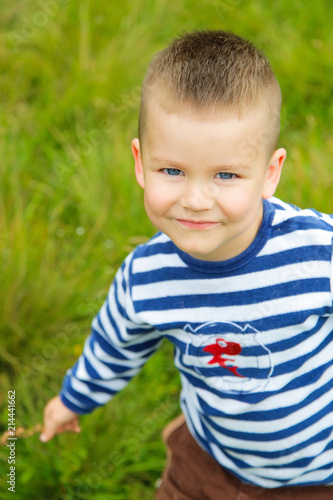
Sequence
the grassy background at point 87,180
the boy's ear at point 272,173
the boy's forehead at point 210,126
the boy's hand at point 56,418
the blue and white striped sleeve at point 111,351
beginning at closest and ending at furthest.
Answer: the boy's forehead at point 210,126
the boy's ear at point 272,173
the blue and white striped sleeve at point 111,351
the boy's hand at point 56,418
the grassy background at point 87,180

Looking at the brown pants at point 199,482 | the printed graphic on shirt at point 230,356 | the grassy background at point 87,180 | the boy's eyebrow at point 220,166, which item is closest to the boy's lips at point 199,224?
the boy's eyebrow at point 220,166

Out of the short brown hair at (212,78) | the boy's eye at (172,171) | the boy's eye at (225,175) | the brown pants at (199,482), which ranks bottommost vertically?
the brown pants at (199,482)

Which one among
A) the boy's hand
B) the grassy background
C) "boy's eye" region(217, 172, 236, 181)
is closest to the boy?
"boy's eye" region(217, 172, 236, 181)

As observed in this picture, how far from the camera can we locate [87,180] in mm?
2570

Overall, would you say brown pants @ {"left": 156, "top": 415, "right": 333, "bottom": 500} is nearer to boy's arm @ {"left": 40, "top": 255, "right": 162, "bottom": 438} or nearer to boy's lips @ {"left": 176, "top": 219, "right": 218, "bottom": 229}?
boy's arm @ {"left": 40, "top": 255, "right": 162, "bottom": 438}

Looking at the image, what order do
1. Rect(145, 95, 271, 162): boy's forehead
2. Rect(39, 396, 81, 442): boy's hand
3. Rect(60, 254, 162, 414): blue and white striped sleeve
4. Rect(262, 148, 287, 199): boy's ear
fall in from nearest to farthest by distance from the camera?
Rect(145, 95, 271, 162): boy's forehead < Rect(262, 148, 287, 199): boy's ear < Rect(60, 254, 162, 414): blue and white striped sleeve < Rect(39, 396, 81, 442): boy's hand

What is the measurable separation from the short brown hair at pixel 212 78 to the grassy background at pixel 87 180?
43.8 inches

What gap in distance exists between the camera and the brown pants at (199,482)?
61.4 inches

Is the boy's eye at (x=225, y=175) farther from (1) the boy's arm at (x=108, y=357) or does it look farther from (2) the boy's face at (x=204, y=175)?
(1) the boy's arm at (x=108, y=357)

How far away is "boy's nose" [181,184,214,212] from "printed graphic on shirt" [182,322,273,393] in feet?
1.01

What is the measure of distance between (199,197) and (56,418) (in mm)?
915

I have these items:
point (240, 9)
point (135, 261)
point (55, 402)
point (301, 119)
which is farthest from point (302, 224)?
point (240, 9)

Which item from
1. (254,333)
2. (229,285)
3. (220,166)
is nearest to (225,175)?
(220,166)

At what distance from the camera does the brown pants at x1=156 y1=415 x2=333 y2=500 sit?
156 centimetres
